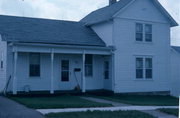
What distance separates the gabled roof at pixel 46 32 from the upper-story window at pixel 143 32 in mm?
2713

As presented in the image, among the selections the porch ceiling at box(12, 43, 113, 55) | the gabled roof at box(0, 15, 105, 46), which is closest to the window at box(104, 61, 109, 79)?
the porch ceiling at box(12, 43, 113, 55)

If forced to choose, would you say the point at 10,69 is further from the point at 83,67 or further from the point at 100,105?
the point at 100,105

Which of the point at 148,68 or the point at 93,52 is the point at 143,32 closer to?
the point at 148,68

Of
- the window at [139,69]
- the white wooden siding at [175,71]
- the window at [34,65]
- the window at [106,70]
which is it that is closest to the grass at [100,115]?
the window at [34,65]

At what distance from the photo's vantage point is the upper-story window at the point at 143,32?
22962 millimetres

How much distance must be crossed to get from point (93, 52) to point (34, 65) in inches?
157

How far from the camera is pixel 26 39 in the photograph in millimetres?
19531

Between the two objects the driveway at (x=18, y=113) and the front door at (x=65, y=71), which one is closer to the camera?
the driveway at (x=18, y=113)

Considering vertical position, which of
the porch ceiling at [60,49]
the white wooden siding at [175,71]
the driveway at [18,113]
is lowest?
the driveway at [18,113]

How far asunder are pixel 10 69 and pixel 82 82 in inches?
190

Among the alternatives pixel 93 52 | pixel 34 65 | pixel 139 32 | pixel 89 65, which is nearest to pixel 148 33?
pixel 139 32

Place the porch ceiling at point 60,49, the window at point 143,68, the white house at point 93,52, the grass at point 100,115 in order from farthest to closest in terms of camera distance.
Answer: the window at point 143,68 < the white house at point 93,52 < the porch ceiling at point 60,49 < the grass at point 100,115

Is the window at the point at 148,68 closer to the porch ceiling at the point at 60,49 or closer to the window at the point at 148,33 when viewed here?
the window at the point at 148,33

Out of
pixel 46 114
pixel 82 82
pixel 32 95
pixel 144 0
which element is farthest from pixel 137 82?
pixel 46 114
